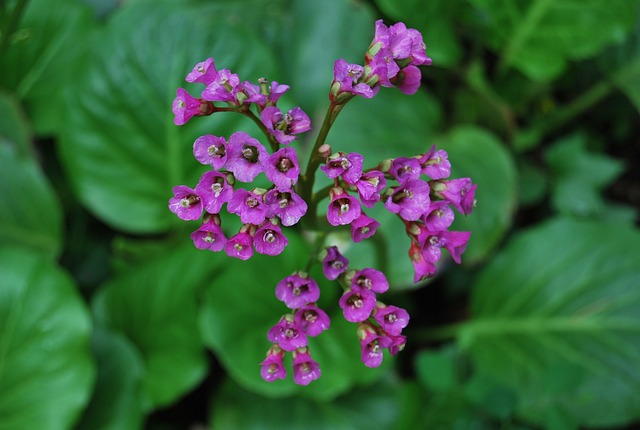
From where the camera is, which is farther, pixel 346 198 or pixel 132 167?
pixel 132 167

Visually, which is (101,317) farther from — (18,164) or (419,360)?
(419,360)

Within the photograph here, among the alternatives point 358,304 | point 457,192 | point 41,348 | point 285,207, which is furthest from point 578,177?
point 41,348

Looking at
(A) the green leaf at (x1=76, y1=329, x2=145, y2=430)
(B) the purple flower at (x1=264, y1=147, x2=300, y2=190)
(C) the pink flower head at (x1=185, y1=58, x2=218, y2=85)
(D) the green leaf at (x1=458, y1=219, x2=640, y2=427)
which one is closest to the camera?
(B) the purple flower at (x1=264, y1=147, x2=300, y2=190)

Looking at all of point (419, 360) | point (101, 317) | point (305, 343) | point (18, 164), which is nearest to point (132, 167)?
point (18, 164)

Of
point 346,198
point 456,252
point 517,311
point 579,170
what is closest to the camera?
point 346,198

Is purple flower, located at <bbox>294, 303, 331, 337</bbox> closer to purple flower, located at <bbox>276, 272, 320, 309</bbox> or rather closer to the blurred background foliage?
purple flower, located at <bbox>276, 272, 320, 309</bbox>

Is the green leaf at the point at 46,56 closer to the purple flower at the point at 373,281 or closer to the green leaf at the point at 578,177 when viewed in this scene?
the purple flower at the point at 373,281


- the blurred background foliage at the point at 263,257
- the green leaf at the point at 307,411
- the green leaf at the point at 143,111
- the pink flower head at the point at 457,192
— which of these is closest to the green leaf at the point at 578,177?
the blurred background foliage at the point at 263,257

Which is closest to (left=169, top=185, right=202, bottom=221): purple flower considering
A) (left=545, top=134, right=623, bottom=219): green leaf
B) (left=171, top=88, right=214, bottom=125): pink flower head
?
(left=171, top=88, right=214, bottom=125): pink flower head
